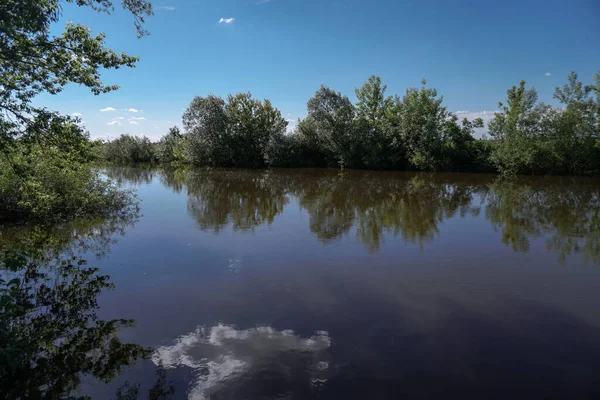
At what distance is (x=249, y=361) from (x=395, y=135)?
3825 centimetres

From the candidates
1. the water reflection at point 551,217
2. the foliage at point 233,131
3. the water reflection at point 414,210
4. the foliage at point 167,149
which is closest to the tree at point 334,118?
the foliage at point 233,131

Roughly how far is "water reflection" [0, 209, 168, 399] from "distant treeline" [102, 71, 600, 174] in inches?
893

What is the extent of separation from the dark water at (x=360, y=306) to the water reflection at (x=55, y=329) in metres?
0.27

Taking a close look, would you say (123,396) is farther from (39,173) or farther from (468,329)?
(39,173)

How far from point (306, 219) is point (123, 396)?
1054 cm

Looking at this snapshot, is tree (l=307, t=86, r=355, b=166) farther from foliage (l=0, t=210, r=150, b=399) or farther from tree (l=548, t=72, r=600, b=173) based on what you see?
foliage (l=0, t=210, r=150, b=399)

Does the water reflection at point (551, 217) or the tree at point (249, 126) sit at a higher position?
the tree at point (249, 126)

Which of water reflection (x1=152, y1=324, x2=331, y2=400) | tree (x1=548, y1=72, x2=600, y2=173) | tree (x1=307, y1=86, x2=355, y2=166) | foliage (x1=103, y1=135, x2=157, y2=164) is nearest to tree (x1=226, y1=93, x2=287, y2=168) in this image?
tree (x1=307, y1=86, x2=355, y2=166)

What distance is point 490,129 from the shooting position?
36750mm

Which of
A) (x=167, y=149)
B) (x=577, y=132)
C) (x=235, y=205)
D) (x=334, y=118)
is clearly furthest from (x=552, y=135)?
(x=167, y=149)

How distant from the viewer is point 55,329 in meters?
5.57

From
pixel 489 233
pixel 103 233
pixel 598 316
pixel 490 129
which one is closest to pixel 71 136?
pixel 103 233

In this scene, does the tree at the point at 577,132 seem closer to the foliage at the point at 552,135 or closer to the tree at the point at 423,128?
the foliage at the point at 552,135

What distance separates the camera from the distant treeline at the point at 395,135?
33125 mm
